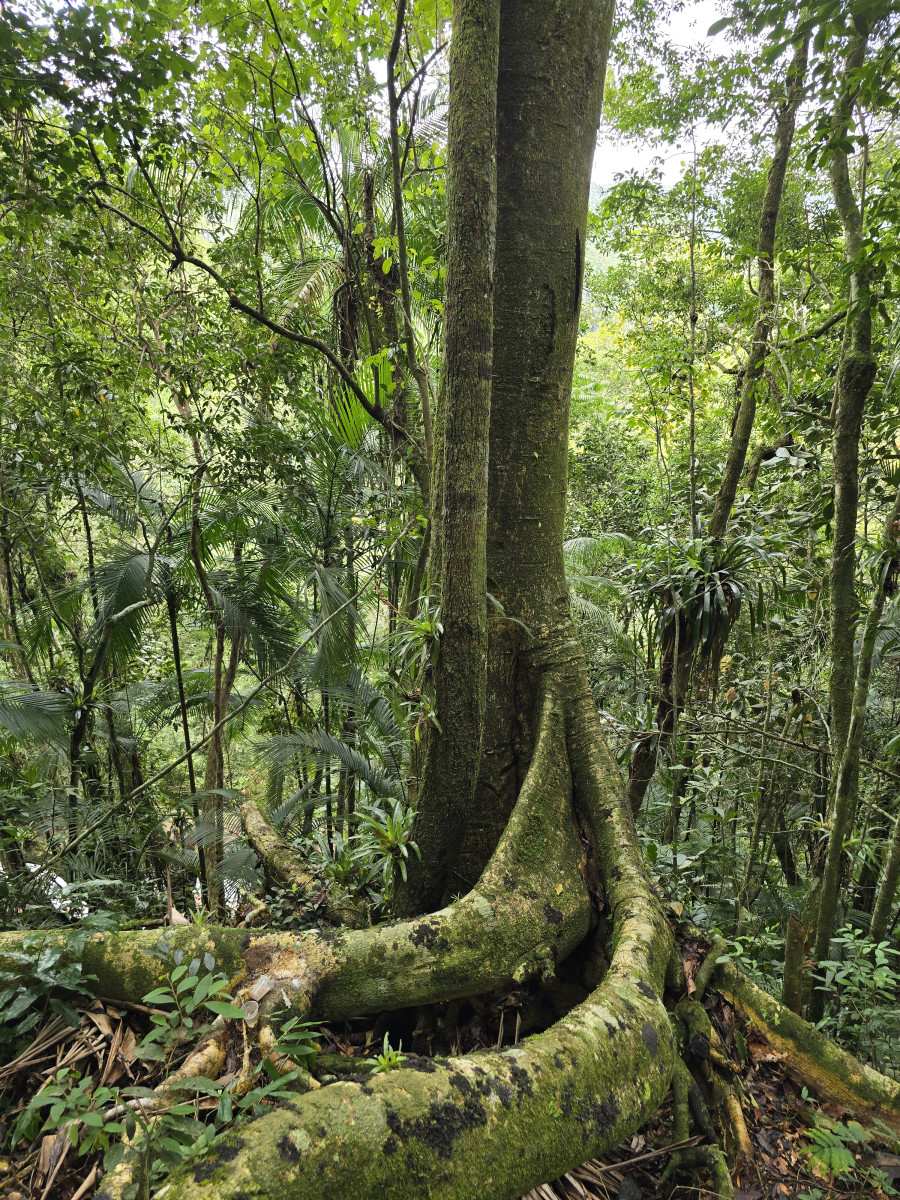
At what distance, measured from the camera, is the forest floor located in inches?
59.4

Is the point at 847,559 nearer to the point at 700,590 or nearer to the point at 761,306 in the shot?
the point at 700,590

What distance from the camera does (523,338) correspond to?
259cm

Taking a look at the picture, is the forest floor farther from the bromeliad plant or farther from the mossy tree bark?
the bromeliad plant

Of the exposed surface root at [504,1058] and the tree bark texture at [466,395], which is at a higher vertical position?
the tree bark texture at [466,395]

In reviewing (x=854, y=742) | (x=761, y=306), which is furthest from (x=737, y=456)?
(x=854, y=742)

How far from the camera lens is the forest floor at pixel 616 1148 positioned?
4.95 ft

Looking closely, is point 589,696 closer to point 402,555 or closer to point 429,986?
point 429,986

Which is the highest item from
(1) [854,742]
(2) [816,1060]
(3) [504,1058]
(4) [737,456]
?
(4) [737,456]

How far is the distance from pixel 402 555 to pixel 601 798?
2873 millimetres

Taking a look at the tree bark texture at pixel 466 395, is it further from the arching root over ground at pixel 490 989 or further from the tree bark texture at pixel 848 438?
the tree bark texture at pixel 848 438

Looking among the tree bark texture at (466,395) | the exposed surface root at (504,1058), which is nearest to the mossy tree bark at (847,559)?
the exposed surface root at (504,1058)

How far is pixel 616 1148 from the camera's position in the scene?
6.50 ft

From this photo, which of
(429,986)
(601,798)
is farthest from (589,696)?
(429,986)

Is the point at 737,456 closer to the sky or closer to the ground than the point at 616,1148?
closer to the sky
